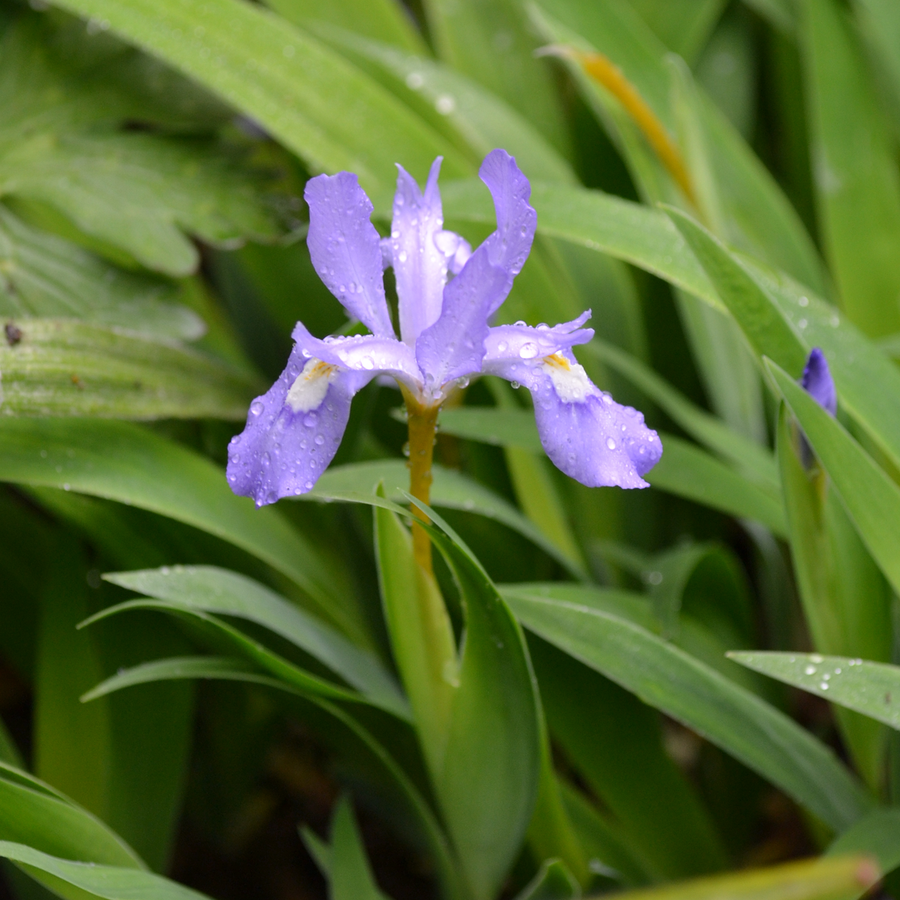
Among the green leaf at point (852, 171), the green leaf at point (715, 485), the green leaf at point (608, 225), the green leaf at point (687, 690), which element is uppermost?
the green leaf at point (852, 171)

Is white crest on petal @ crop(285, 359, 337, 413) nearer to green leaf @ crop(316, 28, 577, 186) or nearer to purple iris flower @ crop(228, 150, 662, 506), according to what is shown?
purple iris flower @ crop(228, 150, 662, 506)

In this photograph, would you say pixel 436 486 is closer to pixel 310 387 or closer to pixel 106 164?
pixel 310 387

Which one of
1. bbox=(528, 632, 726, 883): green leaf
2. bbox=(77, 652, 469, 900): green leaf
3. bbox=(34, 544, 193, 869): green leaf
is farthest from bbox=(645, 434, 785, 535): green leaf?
→ bbox=(34, 544, 193, 869): green leaf

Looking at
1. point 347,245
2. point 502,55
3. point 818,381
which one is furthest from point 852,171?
point 347,245

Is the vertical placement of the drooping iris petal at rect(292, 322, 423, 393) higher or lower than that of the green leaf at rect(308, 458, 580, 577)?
higher

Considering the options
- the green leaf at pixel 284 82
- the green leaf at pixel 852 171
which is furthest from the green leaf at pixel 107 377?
the green leaf at pixel 852 171

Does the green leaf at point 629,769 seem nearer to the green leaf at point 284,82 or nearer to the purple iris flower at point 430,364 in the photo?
the purple iris flower at point 430,364

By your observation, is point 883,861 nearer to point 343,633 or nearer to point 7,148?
point 343,633
